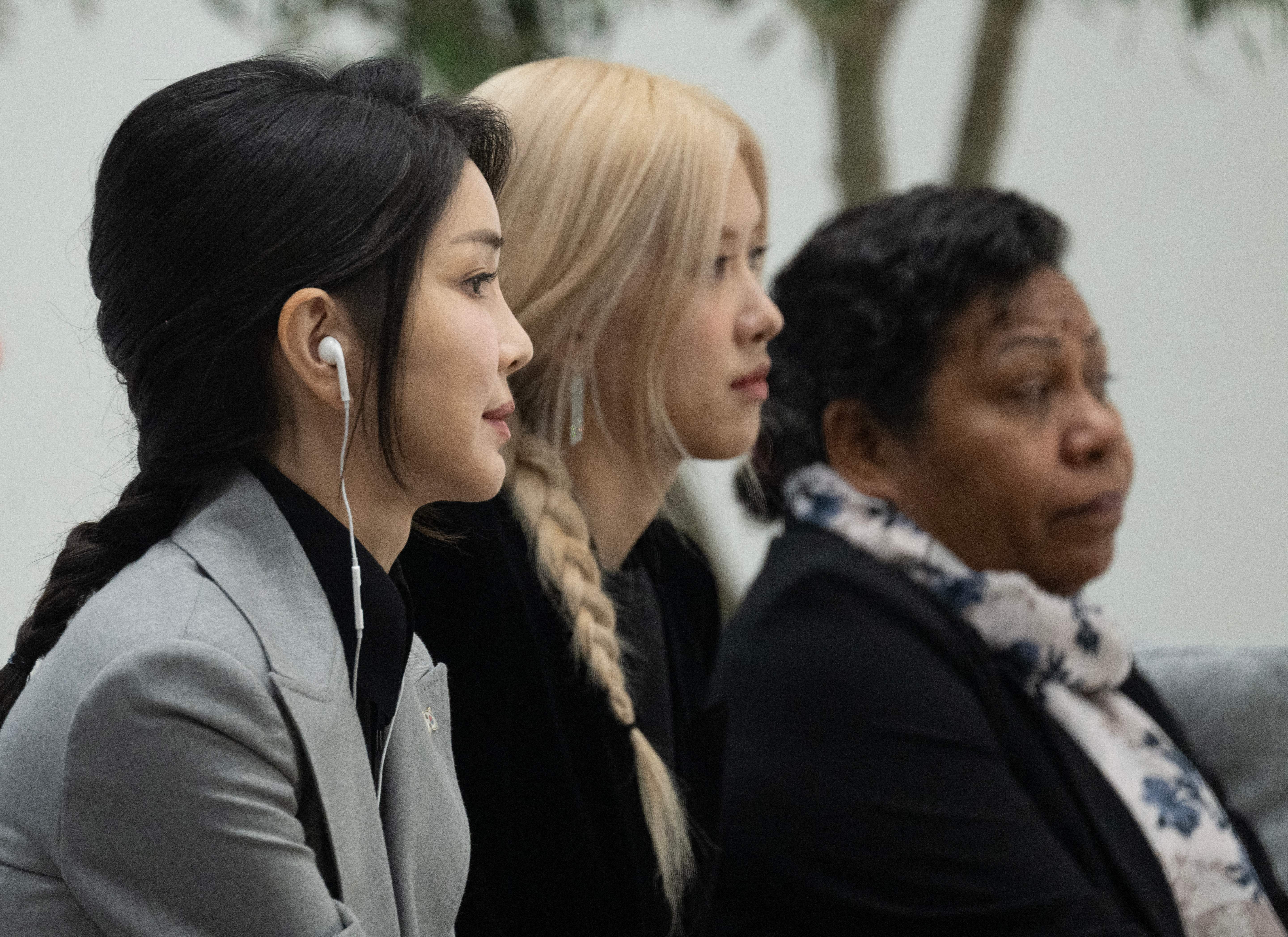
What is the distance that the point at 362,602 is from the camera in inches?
40.3

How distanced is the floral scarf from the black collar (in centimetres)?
100

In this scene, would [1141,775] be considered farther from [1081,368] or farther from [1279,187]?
[1279,187]

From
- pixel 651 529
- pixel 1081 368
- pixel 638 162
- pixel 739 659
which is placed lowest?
pixel 739 659

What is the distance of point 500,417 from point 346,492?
14 centimetres

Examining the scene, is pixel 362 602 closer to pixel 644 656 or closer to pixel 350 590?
pixel 350 590

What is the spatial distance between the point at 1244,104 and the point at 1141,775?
2619mm

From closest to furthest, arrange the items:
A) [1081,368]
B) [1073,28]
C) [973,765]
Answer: [973,765], [1081,368], [1073,28]

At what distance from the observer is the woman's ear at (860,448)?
199cm

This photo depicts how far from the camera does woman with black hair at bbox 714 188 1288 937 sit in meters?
1.69

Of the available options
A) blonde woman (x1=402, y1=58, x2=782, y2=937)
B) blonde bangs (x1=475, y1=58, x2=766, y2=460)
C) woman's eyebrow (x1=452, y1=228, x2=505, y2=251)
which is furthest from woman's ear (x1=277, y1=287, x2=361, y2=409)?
blonde bangs (x1=475, y1=58, x2=766, y2=460)

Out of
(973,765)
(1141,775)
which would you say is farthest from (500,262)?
(1141,775)

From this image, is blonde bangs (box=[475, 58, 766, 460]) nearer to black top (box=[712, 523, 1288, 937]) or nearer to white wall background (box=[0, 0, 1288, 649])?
black top (box=[712, 523, 1288, 937])

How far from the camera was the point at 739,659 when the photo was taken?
1.83 metres

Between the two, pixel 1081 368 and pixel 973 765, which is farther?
pixel 1081 368
